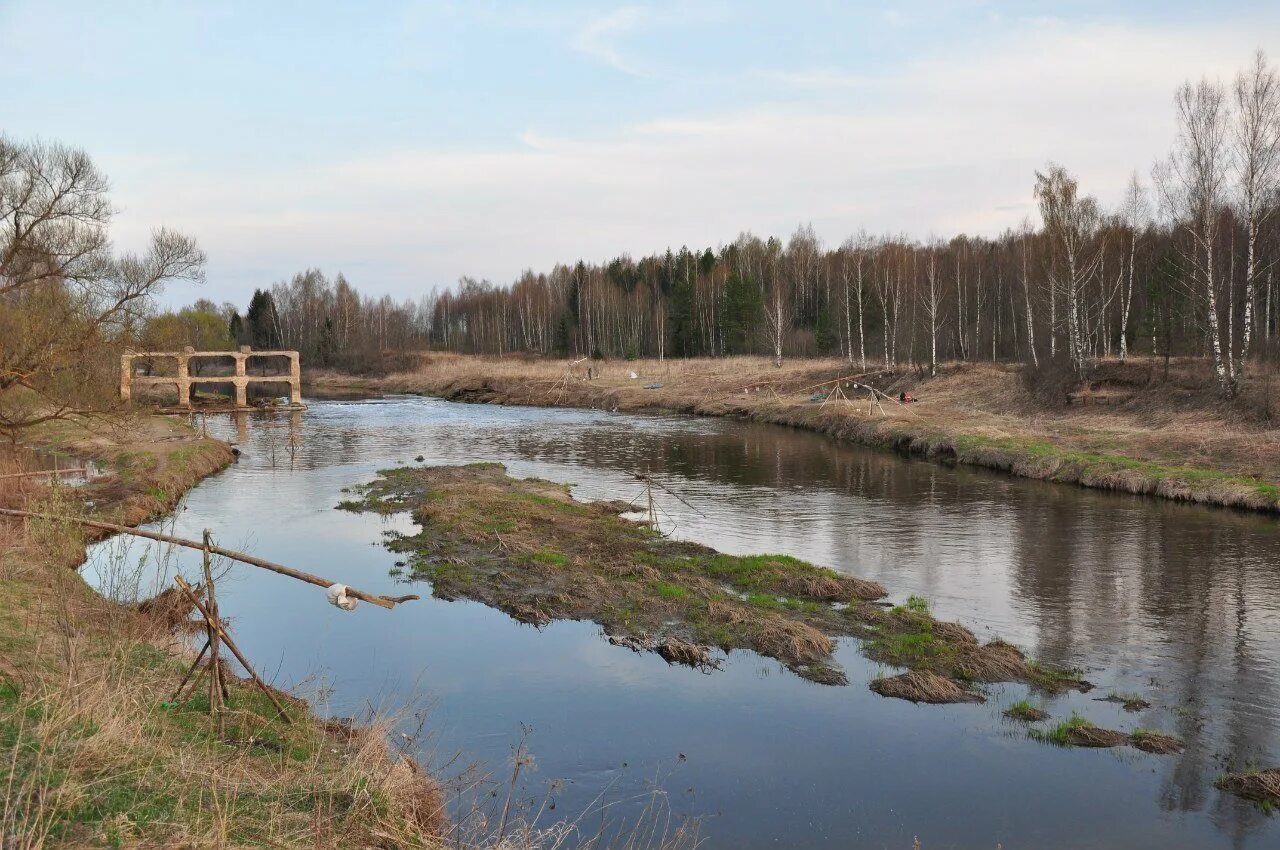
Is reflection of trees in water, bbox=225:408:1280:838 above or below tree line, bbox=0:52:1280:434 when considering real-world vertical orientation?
below

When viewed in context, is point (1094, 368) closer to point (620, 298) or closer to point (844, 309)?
point (844, 309)

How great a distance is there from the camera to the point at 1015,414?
41.8 meters

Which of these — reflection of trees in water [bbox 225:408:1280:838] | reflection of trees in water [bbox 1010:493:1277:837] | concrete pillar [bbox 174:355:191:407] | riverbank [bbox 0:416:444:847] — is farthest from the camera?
concrete pillar [bbox 174:355:191:407]

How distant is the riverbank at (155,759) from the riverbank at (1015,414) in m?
23.6

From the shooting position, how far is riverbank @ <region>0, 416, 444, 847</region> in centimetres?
579

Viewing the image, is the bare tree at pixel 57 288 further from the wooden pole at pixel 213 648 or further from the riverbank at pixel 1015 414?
the riverbank at pixel 1015 414

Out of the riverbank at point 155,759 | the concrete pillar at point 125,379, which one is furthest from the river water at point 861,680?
the concrete pillar at point 125,379

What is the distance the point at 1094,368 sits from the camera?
41.5m

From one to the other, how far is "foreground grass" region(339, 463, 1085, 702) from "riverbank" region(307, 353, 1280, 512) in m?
14.5

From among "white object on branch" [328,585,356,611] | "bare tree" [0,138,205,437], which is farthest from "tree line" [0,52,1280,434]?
"white object on branch" [328,585,356,611]

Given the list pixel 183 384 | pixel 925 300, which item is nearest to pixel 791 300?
pixel 925 300

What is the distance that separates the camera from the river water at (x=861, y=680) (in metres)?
9.30

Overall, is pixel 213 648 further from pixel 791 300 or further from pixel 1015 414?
pixel 791 300

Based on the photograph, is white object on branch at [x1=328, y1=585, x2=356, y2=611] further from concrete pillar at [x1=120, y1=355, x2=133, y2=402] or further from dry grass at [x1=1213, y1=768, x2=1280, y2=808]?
concrete pillar at [x1=120, y1=355, x2=133, y2=402]
